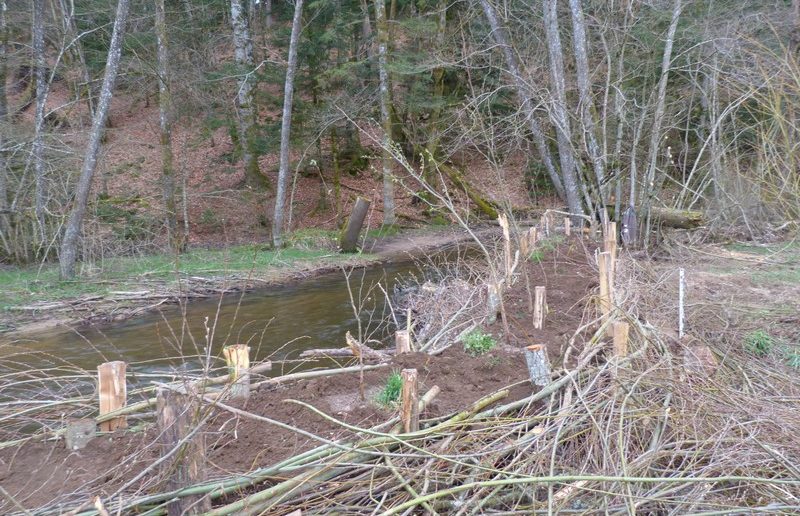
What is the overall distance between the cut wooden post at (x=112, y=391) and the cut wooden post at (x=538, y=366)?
2906mm

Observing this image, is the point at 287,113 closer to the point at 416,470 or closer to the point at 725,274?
the point at 725,274

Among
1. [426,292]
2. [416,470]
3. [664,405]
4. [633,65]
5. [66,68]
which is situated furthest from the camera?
[66,68]

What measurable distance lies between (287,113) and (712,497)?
16.5 meters

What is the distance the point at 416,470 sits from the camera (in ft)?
11.7

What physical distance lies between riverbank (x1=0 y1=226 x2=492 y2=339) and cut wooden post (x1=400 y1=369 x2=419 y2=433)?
154 inches

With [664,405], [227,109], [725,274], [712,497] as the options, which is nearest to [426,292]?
[725,274]

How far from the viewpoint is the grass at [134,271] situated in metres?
11.7

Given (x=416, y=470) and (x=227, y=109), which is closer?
(x=416, y=470)

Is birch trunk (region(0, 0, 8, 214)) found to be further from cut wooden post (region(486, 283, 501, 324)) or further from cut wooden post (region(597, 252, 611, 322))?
cut wooden post (region(597, 252, 611, 322))

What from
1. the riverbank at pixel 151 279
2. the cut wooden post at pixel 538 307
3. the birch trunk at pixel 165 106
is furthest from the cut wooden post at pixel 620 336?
the birch trunk at pixel 165 106

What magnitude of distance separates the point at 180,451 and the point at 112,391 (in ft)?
4.41

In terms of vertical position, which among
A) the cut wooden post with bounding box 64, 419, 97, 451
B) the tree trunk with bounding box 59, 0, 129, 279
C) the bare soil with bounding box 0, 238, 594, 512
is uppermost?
the tree trunk with bounding box 59, 0, 129, 279

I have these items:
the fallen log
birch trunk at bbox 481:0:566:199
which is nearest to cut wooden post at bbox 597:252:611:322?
the fallen log

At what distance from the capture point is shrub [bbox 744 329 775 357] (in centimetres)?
668
